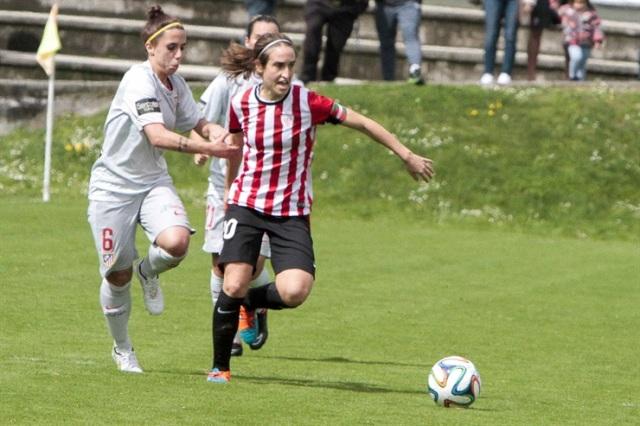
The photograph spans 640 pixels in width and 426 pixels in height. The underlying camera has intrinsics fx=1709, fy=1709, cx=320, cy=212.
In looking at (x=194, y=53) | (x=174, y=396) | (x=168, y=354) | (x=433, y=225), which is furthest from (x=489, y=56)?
(x=174, y=396)

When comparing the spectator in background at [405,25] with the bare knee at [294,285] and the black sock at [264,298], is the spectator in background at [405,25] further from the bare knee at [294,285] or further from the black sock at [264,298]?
the bare knee at [294,285]

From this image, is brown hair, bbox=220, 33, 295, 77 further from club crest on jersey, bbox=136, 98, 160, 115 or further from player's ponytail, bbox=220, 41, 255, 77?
club crest on jersey, bbox=136, 98, 160, 115

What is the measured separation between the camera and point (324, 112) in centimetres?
993

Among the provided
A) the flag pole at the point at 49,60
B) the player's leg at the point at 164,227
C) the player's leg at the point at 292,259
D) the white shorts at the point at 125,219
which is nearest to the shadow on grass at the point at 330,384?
the player's leg at the point at 292,259

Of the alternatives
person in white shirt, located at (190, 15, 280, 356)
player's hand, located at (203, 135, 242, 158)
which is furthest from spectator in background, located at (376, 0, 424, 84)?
player's hand, located at (203, 135, 242, 158)

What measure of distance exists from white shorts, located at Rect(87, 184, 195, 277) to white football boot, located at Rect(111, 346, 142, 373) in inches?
19.4

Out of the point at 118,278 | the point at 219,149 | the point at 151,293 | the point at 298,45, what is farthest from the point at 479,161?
the point at 219,149

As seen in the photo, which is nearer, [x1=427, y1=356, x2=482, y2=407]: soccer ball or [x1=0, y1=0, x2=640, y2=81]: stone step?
[x1=427, y1=356, x2=482, y2=407]: soccer ball

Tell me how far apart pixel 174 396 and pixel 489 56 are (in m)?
16.5

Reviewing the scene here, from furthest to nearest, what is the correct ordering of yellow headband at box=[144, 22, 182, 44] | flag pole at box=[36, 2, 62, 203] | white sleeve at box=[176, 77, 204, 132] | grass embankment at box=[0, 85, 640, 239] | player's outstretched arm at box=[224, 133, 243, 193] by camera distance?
flag pole at box=[36, 2, 62, 203]
grass embankment at box=[0, 85, 640, 239]
white sleeve at box=[176, 77, 204, 132]
player's outstretched arm at box=[224, 133, 243, 193]
yellow headband at box=[144, 22, 182, 44]

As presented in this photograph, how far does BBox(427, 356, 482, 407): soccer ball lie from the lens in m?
9.16

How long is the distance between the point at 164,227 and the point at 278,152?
0.79 metres

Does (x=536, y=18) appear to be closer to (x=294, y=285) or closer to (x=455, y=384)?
(x=294, y=285)

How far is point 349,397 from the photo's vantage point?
370 inches
